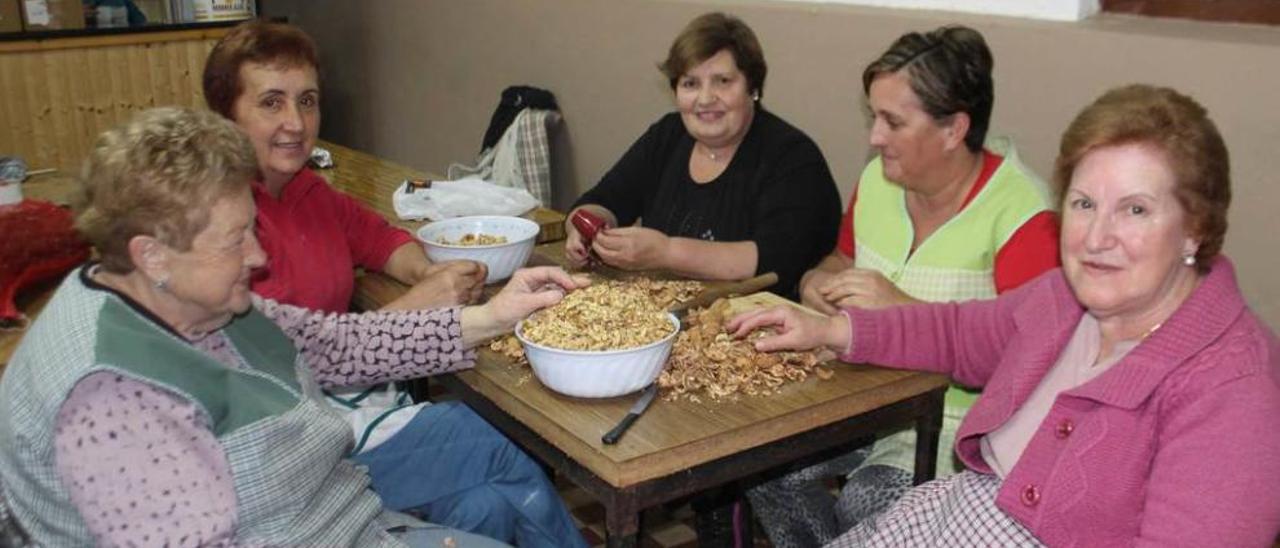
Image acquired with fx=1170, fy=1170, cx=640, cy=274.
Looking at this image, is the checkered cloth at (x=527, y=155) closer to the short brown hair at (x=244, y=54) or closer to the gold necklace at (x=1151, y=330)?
the short brown hair at (x=244, y=54)

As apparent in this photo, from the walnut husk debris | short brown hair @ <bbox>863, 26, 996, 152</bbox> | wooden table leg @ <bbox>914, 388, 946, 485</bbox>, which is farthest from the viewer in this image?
short brown hair @ <bbox>863, 26, 996, 152</bbox>

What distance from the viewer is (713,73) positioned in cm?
272

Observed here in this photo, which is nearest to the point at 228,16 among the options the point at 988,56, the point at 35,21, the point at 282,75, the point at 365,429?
the point at 35,21

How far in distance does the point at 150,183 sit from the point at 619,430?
726mm

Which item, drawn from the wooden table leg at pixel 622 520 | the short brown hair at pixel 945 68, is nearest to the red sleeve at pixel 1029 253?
the short brown hair at pixel 945 68

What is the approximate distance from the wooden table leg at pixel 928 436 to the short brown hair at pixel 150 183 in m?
1.17

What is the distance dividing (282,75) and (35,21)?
2.99 metres

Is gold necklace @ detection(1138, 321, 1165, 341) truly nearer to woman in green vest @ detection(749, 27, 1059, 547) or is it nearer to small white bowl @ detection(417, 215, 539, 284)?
Result: woman in green vest @ detection(749, 27, 1059, 547)

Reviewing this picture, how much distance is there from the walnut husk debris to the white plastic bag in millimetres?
986

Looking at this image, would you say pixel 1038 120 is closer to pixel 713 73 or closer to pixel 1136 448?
pixel 713 73

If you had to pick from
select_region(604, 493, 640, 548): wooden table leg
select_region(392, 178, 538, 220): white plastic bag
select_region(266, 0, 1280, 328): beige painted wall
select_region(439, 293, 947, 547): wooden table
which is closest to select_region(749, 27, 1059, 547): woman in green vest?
select_region(439, 293, 947, 547): wooden table

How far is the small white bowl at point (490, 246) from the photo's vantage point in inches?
94.5

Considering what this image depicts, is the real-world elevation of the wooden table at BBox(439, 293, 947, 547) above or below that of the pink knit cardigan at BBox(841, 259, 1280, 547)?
below

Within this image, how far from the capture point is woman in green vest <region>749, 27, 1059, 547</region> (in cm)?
219
